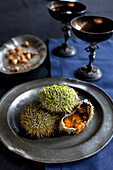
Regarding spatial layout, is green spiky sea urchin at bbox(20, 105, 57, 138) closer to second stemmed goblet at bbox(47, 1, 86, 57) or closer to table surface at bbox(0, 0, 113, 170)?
table surface at bbox(0, 0, 113, 170)

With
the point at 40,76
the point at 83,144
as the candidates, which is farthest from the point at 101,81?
the point at 83,144

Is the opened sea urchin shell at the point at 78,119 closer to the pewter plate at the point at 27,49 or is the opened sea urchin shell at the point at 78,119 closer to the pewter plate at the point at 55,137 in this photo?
the pewter plate at the point at 55,137

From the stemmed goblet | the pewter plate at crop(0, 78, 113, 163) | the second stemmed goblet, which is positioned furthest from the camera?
the second stemmed goblet

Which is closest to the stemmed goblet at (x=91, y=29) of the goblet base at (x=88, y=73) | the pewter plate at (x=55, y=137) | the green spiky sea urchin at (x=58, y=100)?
the goblet base at (x=88, y=73)

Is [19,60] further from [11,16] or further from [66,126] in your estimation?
[11,16]

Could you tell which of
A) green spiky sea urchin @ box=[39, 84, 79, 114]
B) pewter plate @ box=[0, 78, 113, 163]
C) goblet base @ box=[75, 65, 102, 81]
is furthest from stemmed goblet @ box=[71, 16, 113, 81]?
green spiky sea urchin @ box=[39, 84, 79, 114]

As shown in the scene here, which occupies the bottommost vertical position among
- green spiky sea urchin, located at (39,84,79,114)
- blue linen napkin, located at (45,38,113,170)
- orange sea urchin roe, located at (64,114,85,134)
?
blue linen napkin, located at (45,38,113,170)
